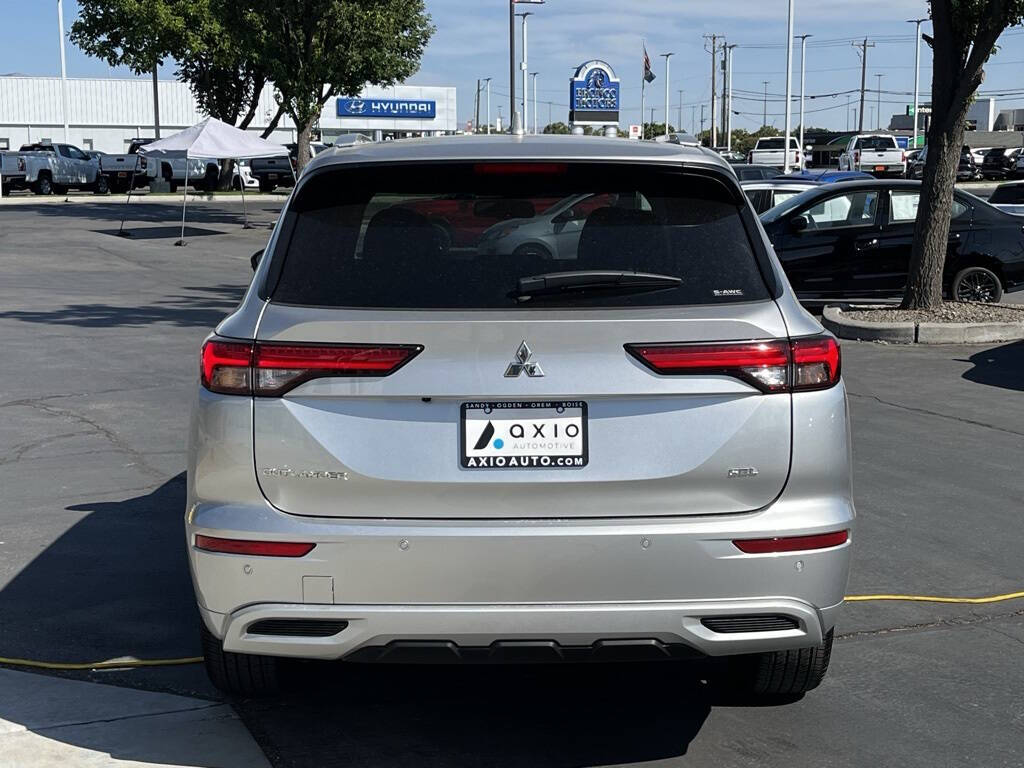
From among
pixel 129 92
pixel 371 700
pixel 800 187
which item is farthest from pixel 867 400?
pixel 129 92

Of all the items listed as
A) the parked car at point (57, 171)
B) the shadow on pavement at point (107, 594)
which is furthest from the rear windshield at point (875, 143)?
the shadow on pavement at point (107, 594)

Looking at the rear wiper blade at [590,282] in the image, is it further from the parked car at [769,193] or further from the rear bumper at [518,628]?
the parked car at [769,193]

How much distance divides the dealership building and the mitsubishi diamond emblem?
80726 millimetres

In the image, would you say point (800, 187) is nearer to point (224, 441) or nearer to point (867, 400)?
point (867, 400)

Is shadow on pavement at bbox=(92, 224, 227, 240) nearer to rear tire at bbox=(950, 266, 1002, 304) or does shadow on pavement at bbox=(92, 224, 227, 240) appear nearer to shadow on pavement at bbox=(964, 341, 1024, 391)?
rear tire at bbox=(950, 266, 1002, 304)

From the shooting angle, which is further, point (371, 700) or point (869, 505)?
point (869, 505)

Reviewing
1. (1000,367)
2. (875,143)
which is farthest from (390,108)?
(1000,367)

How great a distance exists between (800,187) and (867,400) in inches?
374

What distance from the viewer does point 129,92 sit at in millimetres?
90375

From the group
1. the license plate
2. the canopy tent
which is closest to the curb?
the license plate

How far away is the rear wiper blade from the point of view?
361 cm

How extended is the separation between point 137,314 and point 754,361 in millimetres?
13190

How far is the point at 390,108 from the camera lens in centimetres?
8462

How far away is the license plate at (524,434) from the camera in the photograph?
3.51 m
